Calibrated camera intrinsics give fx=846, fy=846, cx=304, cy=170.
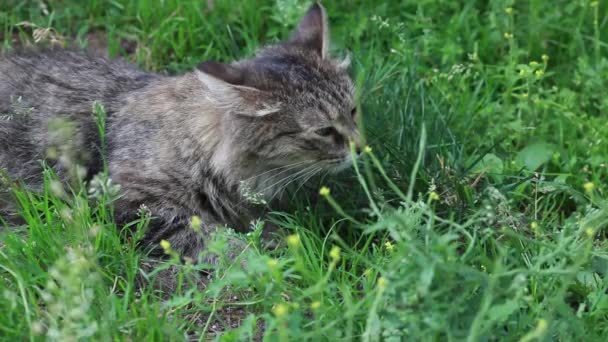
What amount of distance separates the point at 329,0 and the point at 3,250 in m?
2.82

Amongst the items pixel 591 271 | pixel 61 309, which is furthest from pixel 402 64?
pixel 61 309

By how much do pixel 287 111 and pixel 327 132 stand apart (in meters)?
0.22

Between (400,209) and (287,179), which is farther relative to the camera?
(287,179)

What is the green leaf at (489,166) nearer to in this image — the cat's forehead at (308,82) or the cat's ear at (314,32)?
the cat's forehead at (308,82)

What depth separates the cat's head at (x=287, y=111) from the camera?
374 centimetres

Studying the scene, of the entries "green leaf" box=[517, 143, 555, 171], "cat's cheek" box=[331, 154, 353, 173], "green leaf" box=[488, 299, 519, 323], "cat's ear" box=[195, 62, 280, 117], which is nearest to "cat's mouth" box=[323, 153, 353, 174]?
"cat's cheek" box=[331, 154, 353, 173]

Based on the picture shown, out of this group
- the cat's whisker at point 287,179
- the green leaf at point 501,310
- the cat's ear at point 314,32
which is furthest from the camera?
the cat's ear at point 314,32

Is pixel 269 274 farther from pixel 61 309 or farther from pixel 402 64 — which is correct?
pixel 402 64

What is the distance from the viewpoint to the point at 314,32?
4121mm

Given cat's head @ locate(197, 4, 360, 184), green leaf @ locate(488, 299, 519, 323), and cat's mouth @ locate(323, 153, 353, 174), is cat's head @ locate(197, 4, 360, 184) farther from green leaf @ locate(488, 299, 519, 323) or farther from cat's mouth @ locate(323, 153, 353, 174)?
green leaf @ locate(488, 299, 519, 323)

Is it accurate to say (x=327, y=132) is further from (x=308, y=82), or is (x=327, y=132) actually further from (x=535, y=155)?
(x=535, y=155)

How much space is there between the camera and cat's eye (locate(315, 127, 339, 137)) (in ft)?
12.6

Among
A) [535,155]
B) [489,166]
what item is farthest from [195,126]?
[535,155]

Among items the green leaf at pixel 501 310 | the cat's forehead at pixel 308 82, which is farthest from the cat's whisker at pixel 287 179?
the green leaf at pixel 501 310
